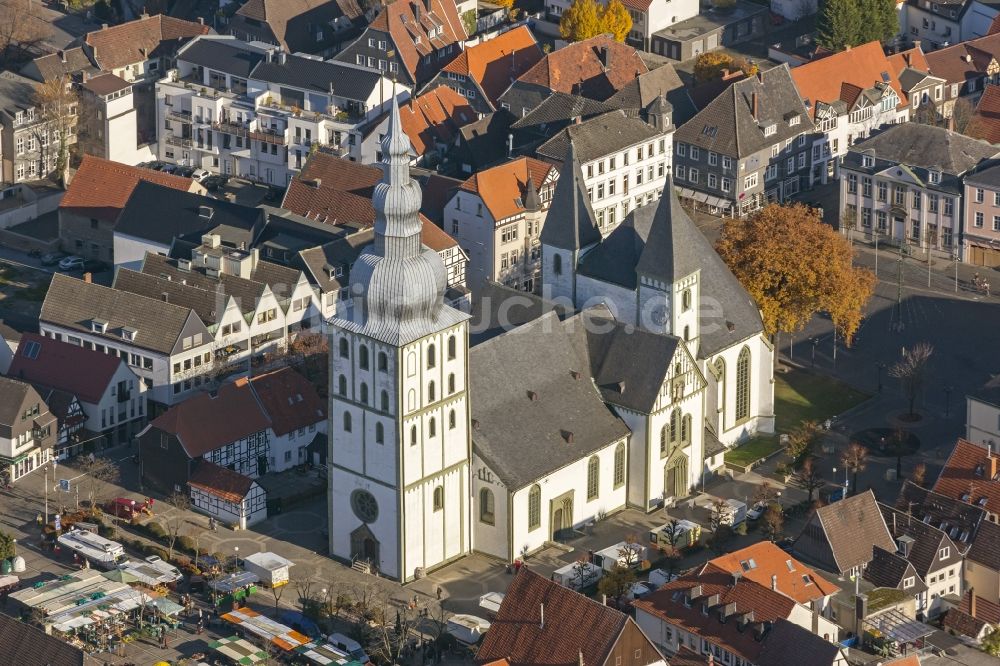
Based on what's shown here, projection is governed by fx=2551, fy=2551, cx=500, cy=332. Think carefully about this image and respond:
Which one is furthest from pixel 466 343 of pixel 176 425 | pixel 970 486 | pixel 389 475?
pixel 970 486

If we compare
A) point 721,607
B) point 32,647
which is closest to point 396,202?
point 721,607

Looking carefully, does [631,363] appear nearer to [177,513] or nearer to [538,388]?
[538,388]

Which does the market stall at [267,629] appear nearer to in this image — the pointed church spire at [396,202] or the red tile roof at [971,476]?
the pointed church spire at [396,202]

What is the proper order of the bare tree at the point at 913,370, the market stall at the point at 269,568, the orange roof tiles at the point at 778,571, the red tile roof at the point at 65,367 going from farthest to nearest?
1. the bare tree at the point at 913,370
2. the red tile roof at the point at 65,367
3. the market stall at the point at 269,568
4. the orange roof tiles at the point at 778,571

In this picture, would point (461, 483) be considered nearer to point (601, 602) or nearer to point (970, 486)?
point (601, 602)

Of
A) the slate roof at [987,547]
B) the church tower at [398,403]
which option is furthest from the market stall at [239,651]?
the slate roof at [987,547]

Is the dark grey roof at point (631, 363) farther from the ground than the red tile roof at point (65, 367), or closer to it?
farther from the ground
